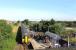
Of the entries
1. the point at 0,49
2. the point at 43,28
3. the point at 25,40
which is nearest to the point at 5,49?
the point at 0,49

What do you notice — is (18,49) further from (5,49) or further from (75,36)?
(75,36)

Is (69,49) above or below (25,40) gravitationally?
below

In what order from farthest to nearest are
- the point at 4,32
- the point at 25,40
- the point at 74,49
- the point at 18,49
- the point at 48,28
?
1. the point at 48,28
2. the point at 4,32
3. the point at 74,49
4. the point at 18,49
5. the point at 25,40

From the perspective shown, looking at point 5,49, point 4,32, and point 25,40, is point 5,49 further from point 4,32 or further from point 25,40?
point 4,32

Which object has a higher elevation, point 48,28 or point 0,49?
point 0,49

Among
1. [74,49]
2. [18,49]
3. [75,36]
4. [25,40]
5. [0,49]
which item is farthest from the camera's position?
[75,36]

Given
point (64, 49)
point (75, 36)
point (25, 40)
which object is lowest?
point (75, 36)

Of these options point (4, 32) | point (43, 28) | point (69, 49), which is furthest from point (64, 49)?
point (43, 28)

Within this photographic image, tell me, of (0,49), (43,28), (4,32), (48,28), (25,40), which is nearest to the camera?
(25,40)

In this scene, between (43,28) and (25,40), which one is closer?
(25,40)
